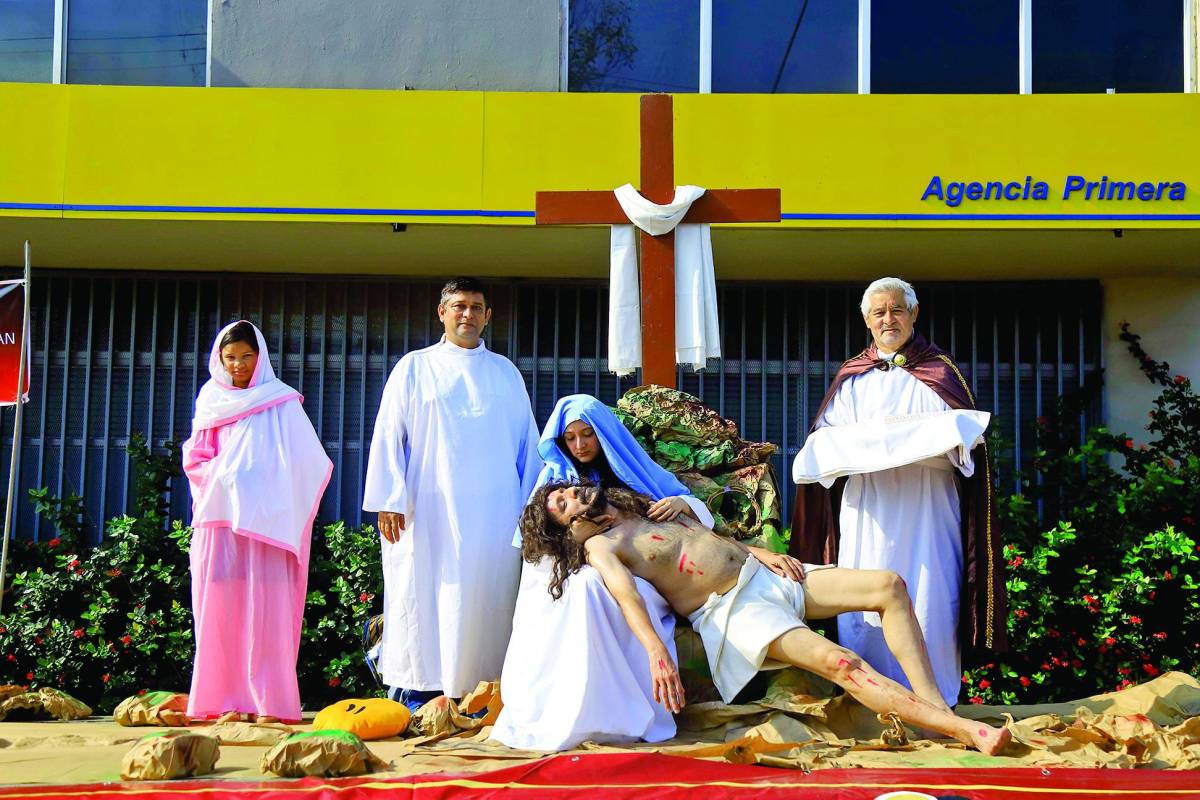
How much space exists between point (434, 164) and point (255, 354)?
7.85 ft

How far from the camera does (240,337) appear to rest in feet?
20.2

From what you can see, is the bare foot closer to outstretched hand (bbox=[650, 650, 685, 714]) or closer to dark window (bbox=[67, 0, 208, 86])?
outstretched hand (bbox=[650, 650, 685, 714])

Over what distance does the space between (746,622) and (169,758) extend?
2.00 meters

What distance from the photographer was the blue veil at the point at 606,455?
219 inches

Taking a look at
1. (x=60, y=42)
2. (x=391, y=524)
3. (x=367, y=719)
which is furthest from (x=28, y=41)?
(x=367, y=719)

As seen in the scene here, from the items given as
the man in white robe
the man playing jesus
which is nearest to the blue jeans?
the man in white robe

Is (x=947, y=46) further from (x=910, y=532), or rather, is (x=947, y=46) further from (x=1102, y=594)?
(x=910, y=532)

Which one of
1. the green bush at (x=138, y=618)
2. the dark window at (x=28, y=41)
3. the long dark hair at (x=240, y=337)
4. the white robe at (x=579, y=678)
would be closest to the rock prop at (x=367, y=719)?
the white robe at (x=579, y=678)

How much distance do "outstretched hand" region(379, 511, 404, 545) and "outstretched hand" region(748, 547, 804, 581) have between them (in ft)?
4.90

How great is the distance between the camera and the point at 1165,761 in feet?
14.0

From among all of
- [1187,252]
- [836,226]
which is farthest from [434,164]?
[1187,252]

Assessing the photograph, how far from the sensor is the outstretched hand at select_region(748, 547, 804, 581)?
5227 mm

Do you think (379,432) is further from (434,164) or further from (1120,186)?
(1120,186)

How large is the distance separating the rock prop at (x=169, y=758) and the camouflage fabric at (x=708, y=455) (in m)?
2.44
